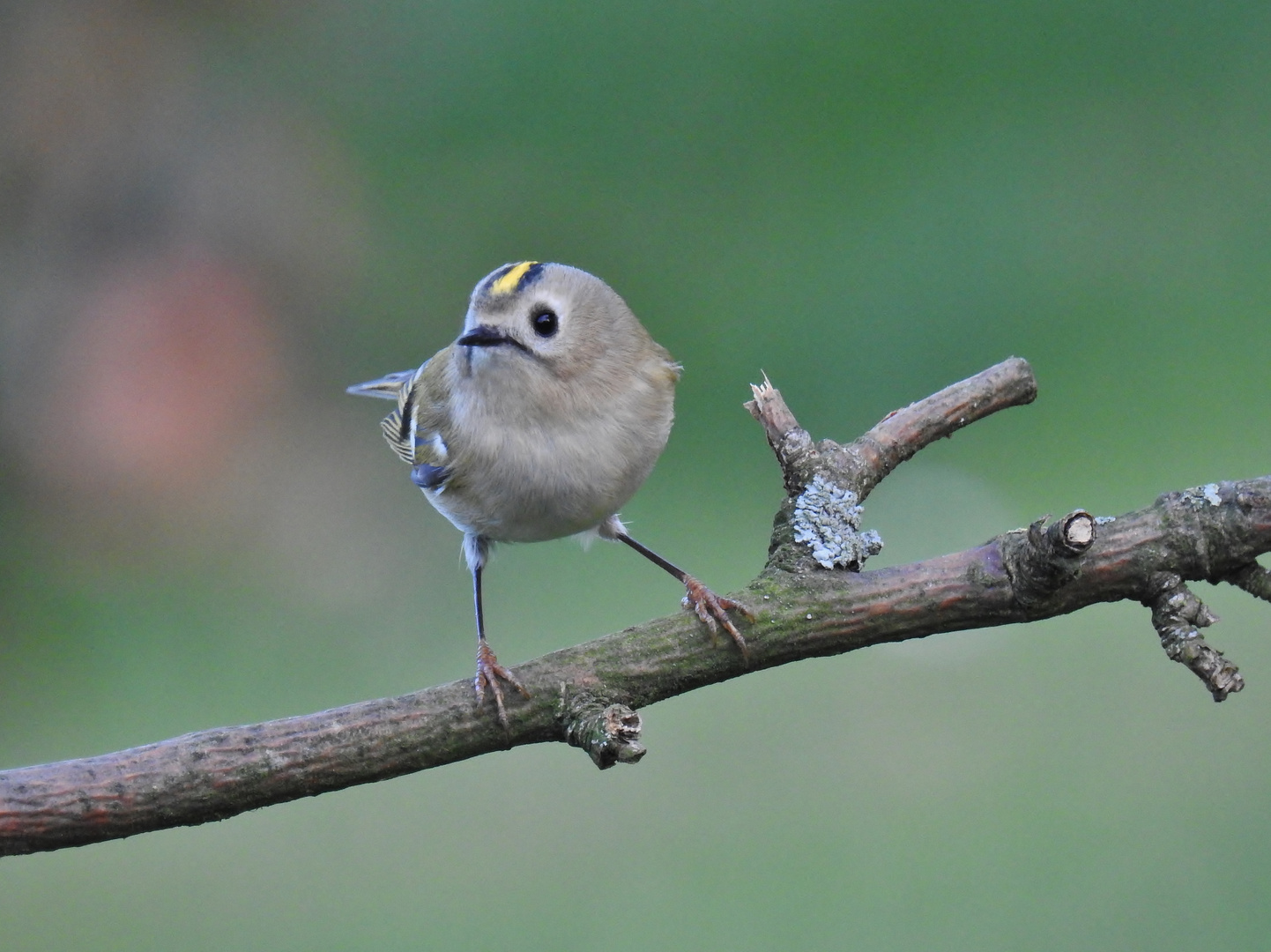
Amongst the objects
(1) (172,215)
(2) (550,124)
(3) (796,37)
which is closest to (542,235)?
(2) (550,124)

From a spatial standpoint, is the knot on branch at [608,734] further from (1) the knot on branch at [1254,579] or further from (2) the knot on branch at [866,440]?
(1) the knot on branch at [1254,579]

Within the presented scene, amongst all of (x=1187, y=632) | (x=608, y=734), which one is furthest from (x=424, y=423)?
(x=1187, y=632)

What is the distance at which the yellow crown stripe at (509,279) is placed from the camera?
4.44 ft

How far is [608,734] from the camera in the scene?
3.64 feet

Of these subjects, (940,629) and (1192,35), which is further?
(1192,35)

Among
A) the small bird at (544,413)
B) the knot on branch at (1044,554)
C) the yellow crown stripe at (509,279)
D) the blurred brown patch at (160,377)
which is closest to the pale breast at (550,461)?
the small bird at (544,413)

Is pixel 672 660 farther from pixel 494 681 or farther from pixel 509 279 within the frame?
pixel 509 279

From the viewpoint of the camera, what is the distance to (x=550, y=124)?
261cm

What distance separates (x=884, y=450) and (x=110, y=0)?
2315mm

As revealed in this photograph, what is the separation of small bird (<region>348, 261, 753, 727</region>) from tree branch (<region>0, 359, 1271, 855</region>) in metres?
0.08

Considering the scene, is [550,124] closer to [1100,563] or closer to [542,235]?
[542,235]

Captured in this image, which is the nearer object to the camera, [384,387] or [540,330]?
[540,330]

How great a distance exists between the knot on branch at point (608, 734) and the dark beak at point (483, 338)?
433 mm

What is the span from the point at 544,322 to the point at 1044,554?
0.61m
